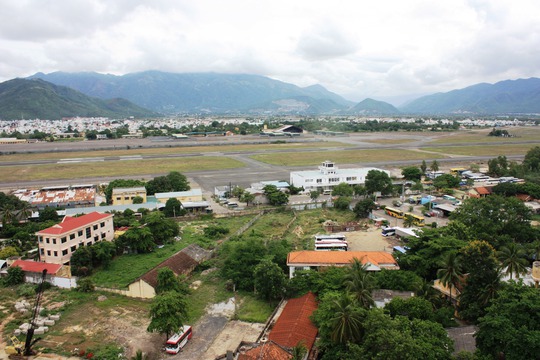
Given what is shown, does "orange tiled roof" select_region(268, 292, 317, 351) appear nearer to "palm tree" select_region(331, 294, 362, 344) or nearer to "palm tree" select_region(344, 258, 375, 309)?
"palm tree" select_region(331, 294, 362, 344)

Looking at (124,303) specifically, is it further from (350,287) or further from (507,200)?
(507,200)

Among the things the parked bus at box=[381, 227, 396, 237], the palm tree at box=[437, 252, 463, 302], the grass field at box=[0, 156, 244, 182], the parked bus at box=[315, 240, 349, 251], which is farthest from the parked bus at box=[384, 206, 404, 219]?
the grass field at box=[0, 156, 244, 182]

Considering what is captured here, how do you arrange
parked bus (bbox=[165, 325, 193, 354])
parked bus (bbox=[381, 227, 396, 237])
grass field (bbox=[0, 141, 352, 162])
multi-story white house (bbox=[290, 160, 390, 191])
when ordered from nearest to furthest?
parked bus (bbox=[165, 325, 193, 354]), parked bus (bbox=[381, 227, 396, 237]), multi-story white house (bbox=[290, 160, 390, 191]), grass field (bbox=[0, 141, 352, 162])

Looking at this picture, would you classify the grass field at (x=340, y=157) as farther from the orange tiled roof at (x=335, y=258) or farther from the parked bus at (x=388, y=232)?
the orange tiled roof at (x=335, y=258)

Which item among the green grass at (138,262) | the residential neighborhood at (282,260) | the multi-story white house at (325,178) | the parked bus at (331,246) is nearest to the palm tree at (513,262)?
the residential neighborhood at (282,260)

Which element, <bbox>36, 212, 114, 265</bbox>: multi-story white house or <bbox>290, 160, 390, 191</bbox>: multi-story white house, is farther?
<bbox>290, 160, 390, 191</bbox>: multi-story white house

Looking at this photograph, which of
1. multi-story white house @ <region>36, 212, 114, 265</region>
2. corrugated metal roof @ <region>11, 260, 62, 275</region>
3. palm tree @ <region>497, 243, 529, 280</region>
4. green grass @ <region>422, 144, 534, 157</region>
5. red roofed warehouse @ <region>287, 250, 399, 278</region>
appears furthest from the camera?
green grass @ <region>422, 144, 534, 157</region>
